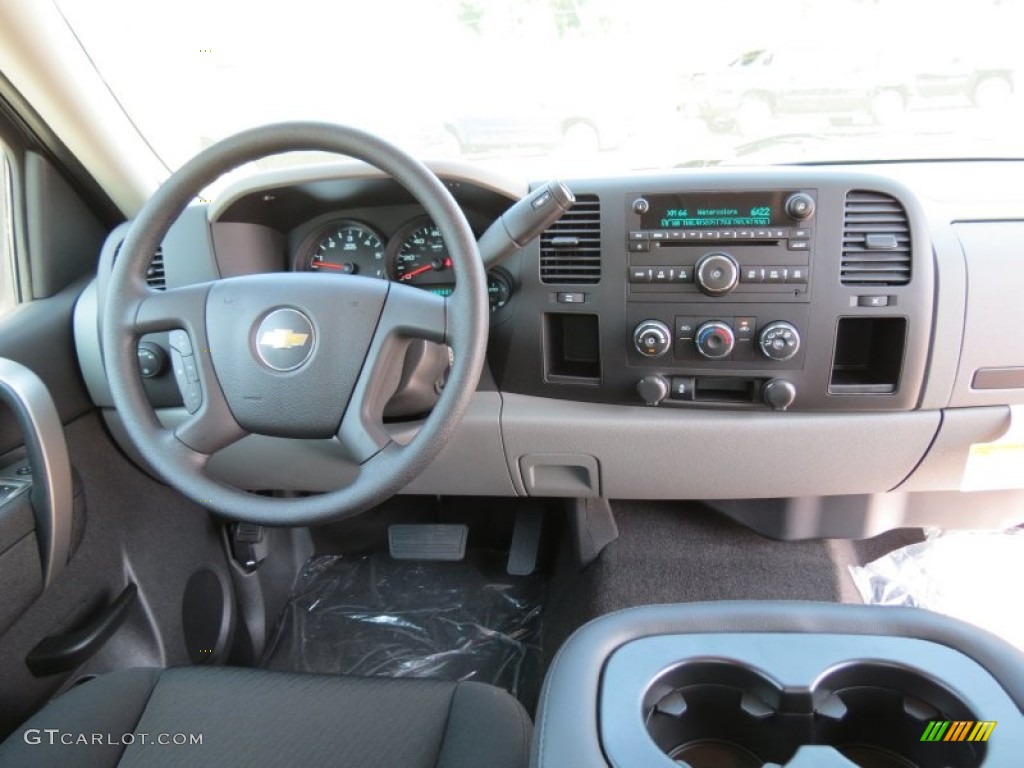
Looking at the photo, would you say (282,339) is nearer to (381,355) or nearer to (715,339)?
(381,355)

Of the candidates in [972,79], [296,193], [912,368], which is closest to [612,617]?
[912,368]

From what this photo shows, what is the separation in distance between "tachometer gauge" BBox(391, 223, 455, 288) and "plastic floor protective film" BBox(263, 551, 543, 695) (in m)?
1.01

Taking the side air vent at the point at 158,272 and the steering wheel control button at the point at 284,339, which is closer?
the steering wheel control button at the point at 284,339

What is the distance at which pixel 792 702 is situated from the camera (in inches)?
29.6

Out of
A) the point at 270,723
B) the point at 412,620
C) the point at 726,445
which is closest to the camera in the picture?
the point at 270,723

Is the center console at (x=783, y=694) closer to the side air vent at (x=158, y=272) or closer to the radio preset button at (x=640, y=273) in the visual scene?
the radio preset button at (x=640, y=273)

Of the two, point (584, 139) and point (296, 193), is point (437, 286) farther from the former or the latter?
point (584, 139)

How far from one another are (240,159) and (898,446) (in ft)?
4.62

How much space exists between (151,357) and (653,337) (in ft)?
3.63

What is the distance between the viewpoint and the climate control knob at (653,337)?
4.41 ft

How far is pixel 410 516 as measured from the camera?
212 centimetres

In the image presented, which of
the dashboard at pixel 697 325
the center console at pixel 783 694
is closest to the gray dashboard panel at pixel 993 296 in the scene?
the dashboard at pixel 697 325

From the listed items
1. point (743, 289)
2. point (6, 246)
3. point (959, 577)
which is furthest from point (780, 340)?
point (6, 246)

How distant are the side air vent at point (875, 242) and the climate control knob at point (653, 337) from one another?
36 cm
